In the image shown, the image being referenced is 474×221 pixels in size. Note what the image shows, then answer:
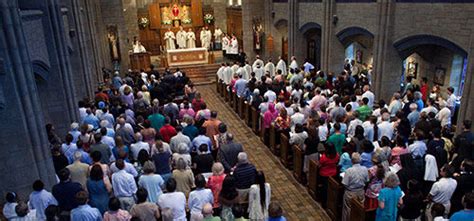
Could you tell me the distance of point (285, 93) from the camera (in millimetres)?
12430

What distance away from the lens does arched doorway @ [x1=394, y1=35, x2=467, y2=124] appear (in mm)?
11773

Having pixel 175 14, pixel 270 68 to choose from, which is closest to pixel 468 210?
pixel 270 68

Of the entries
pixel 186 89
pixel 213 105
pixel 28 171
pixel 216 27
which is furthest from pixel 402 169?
pixel 216 27

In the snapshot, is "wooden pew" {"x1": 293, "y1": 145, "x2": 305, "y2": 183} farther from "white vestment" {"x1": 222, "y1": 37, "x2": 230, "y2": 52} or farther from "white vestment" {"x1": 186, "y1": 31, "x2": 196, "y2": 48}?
"white vestment" {"x1": 186, "y1": 31, "x2": 196, "y2": 48}

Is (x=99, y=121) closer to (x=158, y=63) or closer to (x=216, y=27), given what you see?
(x=158, y=63)

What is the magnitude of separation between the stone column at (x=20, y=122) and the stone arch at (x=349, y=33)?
1102 centimetres

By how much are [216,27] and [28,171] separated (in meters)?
20.7

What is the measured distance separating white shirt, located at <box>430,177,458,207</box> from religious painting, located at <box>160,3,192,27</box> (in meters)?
21.9

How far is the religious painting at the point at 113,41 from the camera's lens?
20.2 metres

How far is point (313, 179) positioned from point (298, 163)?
0.86 meters

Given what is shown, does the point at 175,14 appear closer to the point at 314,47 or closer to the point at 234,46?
the point at 234,46

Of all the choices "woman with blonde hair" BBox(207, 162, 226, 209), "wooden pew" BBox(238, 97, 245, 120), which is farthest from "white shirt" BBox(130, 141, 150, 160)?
"wooden pew" BBox(238, 97, 245, 120)

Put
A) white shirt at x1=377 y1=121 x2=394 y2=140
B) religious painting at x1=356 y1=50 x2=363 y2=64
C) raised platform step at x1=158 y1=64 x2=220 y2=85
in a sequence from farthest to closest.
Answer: raised platform step at x1=158 y1=64 x2=220 y2=85 < religious painting at x1=356 y1=50 x2=363 y2=64 < white shirt at x1=377 y1=121 x2=394 y2=140

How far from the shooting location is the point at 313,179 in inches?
329
